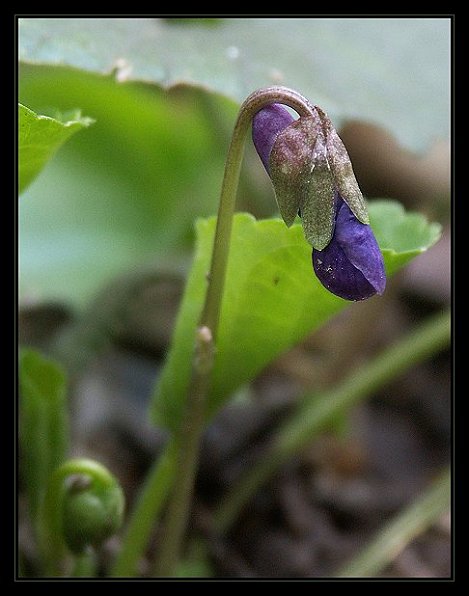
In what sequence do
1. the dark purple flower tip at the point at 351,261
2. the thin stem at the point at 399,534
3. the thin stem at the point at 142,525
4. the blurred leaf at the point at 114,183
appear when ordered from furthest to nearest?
the blurred leaf at the point at 114,183 → the thin stem at the point at 399,534 → the thin stem at the point at 142,525 → the dark purple flower tip at the point at 351,261

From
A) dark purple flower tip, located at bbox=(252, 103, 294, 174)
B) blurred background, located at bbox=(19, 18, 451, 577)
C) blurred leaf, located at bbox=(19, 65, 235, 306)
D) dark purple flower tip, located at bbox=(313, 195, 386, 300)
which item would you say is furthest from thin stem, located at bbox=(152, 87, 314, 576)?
blurred leaf, located at bbox=(19, 65, 235, 306)

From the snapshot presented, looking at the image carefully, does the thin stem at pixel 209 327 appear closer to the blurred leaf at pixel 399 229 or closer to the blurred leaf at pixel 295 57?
the blurred leaf at pixel 399 229

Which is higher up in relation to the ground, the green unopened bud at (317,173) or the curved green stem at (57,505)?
the green unopened bud at (317,173)

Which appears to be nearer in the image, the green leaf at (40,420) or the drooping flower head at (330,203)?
the drooping flower head at (330,203)

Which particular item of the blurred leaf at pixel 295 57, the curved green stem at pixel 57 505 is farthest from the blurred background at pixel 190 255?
the curved green stem at pixel 57 505

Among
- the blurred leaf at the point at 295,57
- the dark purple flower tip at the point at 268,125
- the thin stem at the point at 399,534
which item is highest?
the blurred leaf at the point at 295,57

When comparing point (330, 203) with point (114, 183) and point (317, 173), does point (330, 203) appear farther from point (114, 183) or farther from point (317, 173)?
point (114, 183)

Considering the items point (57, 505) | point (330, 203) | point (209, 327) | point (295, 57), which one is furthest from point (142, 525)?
point (295, 57)
